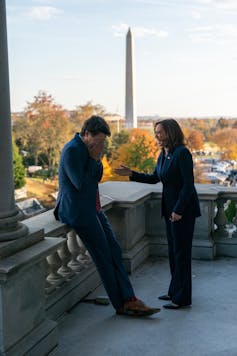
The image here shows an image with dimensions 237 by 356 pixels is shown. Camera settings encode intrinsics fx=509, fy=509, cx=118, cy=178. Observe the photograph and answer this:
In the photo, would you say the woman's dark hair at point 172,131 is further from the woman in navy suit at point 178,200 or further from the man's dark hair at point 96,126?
the man's dark hair at point 96,126

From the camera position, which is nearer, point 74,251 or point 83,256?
point 74,251

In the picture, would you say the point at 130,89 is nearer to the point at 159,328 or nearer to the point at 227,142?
the point at 227,142

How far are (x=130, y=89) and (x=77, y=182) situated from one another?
60229mm

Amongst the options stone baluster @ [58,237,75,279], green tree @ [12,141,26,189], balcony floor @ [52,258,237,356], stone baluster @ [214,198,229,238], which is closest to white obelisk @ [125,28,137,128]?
green tree @ [12,141,26,189]

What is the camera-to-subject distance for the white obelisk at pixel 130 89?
60.5 meters

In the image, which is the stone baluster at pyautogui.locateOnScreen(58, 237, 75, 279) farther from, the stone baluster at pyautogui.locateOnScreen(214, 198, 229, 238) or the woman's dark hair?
the stone baluster at pyautogui.locateOnScreen(214, 198, 229, 238)

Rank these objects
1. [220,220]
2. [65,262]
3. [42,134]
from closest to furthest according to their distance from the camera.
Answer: [65,262] < [220,220] < [42,134]

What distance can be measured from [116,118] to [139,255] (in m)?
66.3

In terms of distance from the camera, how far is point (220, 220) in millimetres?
6402

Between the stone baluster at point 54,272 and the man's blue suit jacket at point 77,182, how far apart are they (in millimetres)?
443

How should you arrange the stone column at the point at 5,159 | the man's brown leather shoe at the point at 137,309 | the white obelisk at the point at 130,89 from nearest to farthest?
the stone column at the point at 5,159
the man's brown leather shoe at the point at 137,309
the white obelisk at the point at 130,89

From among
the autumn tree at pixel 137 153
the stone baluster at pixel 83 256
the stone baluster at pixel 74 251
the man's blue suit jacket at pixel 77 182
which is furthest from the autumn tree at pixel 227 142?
the man's blue suit jacket at pixel 77 182

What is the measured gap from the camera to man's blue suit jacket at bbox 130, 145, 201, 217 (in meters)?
4.37

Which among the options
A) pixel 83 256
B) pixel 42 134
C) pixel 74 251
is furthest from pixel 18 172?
pixel 74 251
